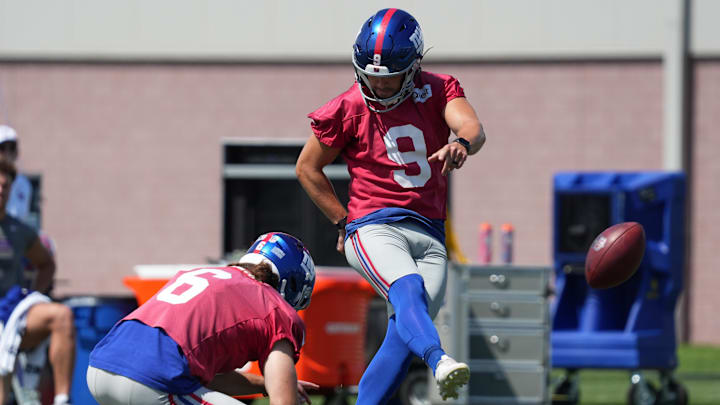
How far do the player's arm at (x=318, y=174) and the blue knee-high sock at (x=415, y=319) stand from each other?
66 cm

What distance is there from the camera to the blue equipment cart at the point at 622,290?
945 centimetres

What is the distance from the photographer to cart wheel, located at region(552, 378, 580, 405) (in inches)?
375

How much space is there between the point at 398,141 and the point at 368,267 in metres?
0.53

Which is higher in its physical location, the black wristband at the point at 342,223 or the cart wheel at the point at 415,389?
the black wristband at the point at 342,223

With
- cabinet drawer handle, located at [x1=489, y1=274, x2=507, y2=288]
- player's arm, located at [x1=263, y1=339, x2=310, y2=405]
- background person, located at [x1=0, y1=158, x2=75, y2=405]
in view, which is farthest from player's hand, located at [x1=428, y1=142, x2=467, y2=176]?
cabinet drawer handle, located at [x1=489, y1=274, x2=507, y2=288]

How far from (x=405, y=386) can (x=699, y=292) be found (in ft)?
24.6

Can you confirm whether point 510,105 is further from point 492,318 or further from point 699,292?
point 492,318

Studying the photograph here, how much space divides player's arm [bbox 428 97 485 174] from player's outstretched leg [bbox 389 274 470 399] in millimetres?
486

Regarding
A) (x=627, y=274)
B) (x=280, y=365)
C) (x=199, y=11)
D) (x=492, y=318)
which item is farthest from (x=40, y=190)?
(x=280, y=365)

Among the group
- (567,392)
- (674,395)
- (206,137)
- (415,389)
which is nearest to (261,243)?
(415,389)

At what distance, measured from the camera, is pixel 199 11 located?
16016mm

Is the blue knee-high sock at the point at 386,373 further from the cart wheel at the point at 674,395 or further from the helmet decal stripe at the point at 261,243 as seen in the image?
the cart wheel at the point at 674,395

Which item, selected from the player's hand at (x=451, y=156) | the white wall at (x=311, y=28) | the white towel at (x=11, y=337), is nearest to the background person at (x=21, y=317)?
the white towel at (x=11, y=337)

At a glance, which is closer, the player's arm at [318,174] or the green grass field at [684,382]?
the player's arm at [318,174]
